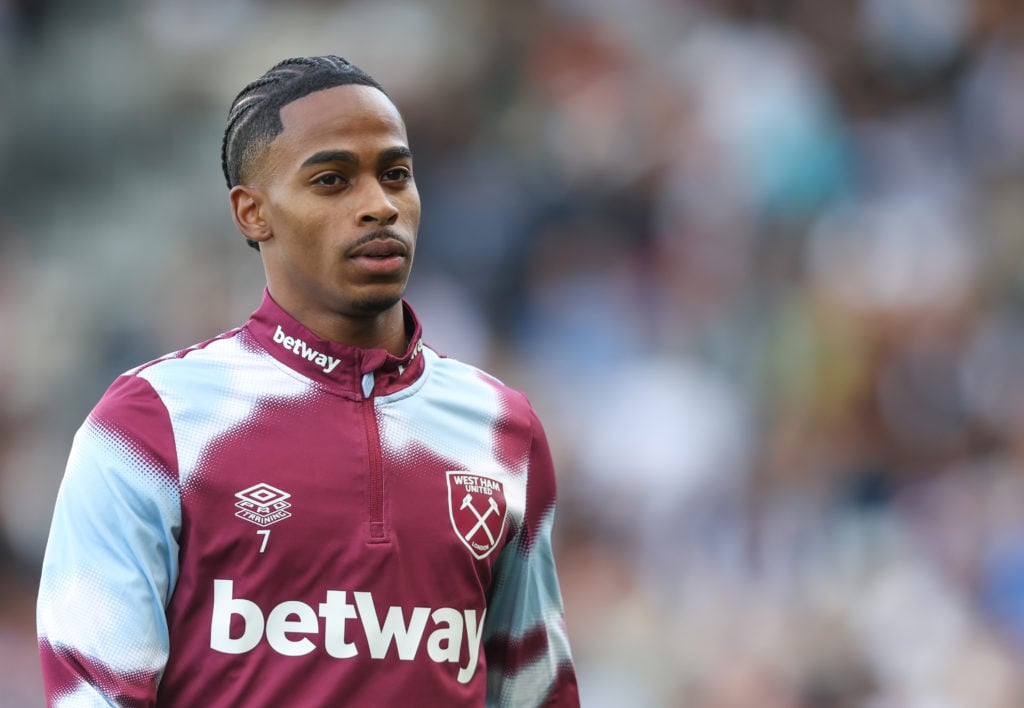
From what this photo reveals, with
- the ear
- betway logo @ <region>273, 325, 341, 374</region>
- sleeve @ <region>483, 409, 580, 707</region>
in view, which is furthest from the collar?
sleeve @ <region>483, 409, 580, 707</region>

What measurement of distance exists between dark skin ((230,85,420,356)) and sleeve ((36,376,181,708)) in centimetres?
39

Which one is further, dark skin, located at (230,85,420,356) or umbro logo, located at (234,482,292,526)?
dark skin, located at (230,85,420,356)

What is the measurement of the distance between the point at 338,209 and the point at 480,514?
0.62 meters

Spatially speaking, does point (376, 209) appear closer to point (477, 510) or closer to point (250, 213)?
point (250, 213)

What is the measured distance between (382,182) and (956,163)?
21.2 feet

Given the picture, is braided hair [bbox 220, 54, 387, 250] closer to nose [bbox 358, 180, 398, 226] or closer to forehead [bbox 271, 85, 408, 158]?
forehead [bbox 271, 85, 408, 158]

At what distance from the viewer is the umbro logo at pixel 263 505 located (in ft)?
9.08

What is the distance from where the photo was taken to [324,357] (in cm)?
296

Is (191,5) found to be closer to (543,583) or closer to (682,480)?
(682,480)

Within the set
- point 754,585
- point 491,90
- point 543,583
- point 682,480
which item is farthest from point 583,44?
point 543,583

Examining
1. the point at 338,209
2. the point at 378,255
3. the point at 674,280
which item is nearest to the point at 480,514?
the point at 378,255

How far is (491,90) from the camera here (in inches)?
370

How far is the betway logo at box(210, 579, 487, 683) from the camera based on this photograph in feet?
9.02

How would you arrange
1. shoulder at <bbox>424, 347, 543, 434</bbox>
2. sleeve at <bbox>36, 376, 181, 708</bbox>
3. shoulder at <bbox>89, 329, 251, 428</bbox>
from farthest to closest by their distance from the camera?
1. shoulder at <bbox>424, 347, 543, 434</bbox>
2. shoulder at <bbox>89, 329, 251, 428</bbox>
3. sleeve at <bbox>36, 376, 181, 708</bbox>
